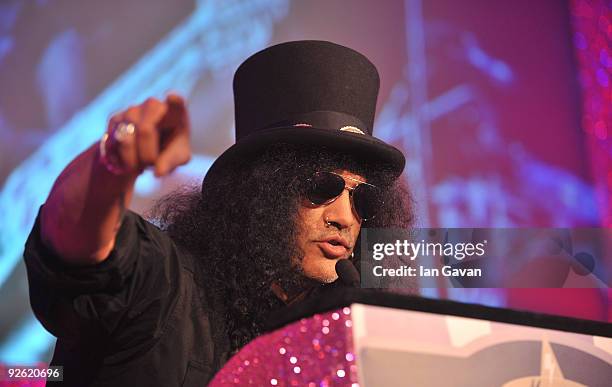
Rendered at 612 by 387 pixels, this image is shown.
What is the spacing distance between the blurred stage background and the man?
32.1 inches

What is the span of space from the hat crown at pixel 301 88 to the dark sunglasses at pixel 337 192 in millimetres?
165

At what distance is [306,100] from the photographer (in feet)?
6.37

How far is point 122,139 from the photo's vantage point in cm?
80

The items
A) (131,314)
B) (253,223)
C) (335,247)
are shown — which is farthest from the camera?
(253,223)

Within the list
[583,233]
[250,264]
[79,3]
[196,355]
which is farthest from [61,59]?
[583,233]

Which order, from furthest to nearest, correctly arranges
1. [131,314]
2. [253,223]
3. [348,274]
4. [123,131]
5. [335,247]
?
[253,223], [335,247], [348,274], [131,314], [123,131]

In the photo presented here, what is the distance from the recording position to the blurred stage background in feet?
8.96

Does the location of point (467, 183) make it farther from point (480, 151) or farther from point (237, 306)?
point (237, 306)

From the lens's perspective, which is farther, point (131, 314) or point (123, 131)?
point (131, 314)

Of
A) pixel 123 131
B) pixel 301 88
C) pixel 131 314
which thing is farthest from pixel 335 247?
pixel 123 131

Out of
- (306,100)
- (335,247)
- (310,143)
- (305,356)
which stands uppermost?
(306,100)

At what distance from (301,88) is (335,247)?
503mm

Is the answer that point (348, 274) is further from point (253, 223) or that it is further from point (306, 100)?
point (306, 100)

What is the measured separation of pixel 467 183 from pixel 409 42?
2.72ft
